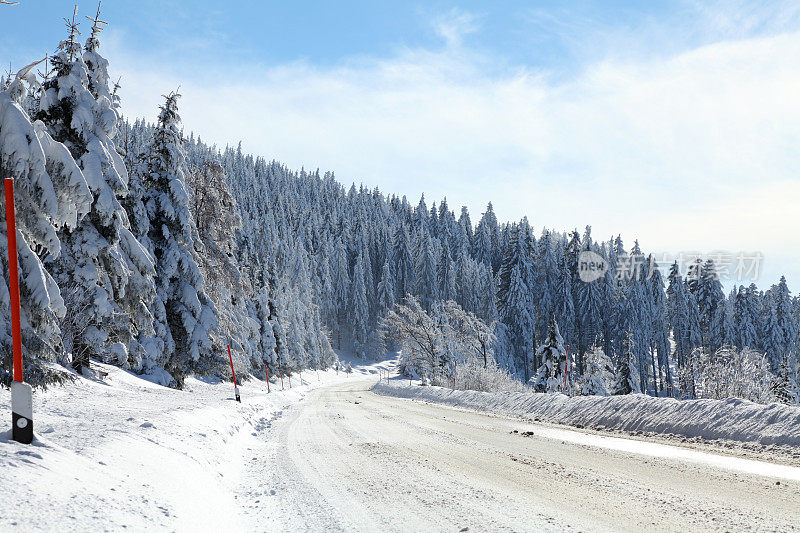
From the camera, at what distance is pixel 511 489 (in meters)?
6.16

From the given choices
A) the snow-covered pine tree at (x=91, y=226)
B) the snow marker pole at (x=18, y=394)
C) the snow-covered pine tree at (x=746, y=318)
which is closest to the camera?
the snow marker pole at (x=18, y=394)

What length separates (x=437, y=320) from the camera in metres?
48.8

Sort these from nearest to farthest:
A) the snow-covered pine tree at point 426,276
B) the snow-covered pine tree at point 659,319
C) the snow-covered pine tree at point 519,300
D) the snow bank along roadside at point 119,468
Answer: the snow bank along roadside at point 119,468, the snow-covered pine tree at point 519,300, the snow-covered pine tree at point 659,319, the snow-covered pine tree at point 426,276


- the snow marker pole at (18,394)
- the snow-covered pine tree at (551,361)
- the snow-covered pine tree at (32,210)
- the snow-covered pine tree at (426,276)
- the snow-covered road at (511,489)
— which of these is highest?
the snow-covered pine tree at (426,276)

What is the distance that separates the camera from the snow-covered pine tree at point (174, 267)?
20.5 m

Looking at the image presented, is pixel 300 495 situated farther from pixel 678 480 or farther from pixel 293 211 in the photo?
pixel 293 211

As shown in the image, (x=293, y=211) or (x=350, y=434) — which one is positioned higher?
(x=293, y=211)

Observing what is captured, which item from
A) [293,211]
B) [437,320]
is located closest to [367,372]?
[437,320]

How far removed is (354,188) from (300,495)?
6535 inches

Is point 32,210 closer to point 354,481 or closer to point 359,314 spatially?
point 354,481

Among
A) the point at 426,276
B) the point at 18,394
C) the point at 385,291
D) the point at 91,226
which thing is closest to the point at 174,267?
the point at 91,226

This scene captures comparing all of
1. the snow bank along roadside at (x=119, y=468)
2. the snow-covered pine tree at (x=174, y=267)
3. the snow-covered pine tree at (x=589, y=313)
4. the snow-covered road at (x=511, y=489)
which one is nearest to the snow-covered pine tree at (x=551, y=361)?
the snow-covered pine tree at (x=174, y=267)

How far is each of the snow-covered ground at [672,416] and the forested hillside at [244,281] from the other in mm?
10274

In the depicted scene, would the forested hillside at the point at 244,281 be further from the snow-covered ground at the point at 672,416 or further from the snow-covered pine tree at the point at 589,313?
the snow-covered ground at the point at 672,416
